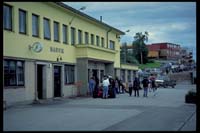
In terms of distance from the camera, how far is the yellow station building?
25.4 metres

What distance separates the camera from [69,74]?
35.3 m

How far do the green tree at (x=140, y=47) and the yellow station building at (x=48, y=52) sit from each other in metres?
64.8

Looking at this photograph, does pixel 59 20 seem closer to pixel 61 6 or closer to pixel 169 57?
pixel 61 6

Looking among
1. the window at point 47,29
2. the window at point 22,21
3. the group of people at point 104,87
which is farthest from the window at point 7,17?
the group of people at point 104,87

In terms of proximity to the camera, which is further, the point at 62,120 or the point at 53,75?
the point at 53,75

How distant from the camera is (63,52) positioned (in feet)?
111

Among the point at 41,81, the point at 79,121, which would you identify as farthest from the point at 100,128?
the point at 41,81

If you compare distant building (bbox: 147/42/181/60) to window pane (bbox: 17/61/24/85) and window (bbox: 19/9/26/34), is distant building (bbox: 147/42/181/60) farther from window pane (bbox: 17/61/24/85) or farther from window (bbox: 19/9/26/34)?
window pane (bbox: 17/61/24/85)

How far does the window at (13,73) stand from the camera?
972 inches

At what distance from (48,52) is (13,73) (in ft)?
18.6

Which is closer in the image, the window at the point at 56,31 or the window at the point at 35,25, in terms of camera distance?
the window at the point at 35,25

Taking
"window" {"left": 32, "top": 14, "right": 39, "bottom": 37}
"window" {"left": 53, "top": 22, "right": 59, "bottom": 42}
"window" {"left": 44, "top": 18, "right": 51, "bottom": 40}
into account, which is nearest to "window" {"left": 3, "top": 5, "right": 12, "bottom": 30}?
"window" {"left": 32, "top": 14, "right": 39, "bottom": 37}

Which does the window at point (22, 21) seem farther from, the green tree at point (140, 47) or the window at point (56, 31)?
the green tree at point (140, 47)

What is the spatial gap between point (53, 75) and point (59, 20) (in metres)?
4.83
